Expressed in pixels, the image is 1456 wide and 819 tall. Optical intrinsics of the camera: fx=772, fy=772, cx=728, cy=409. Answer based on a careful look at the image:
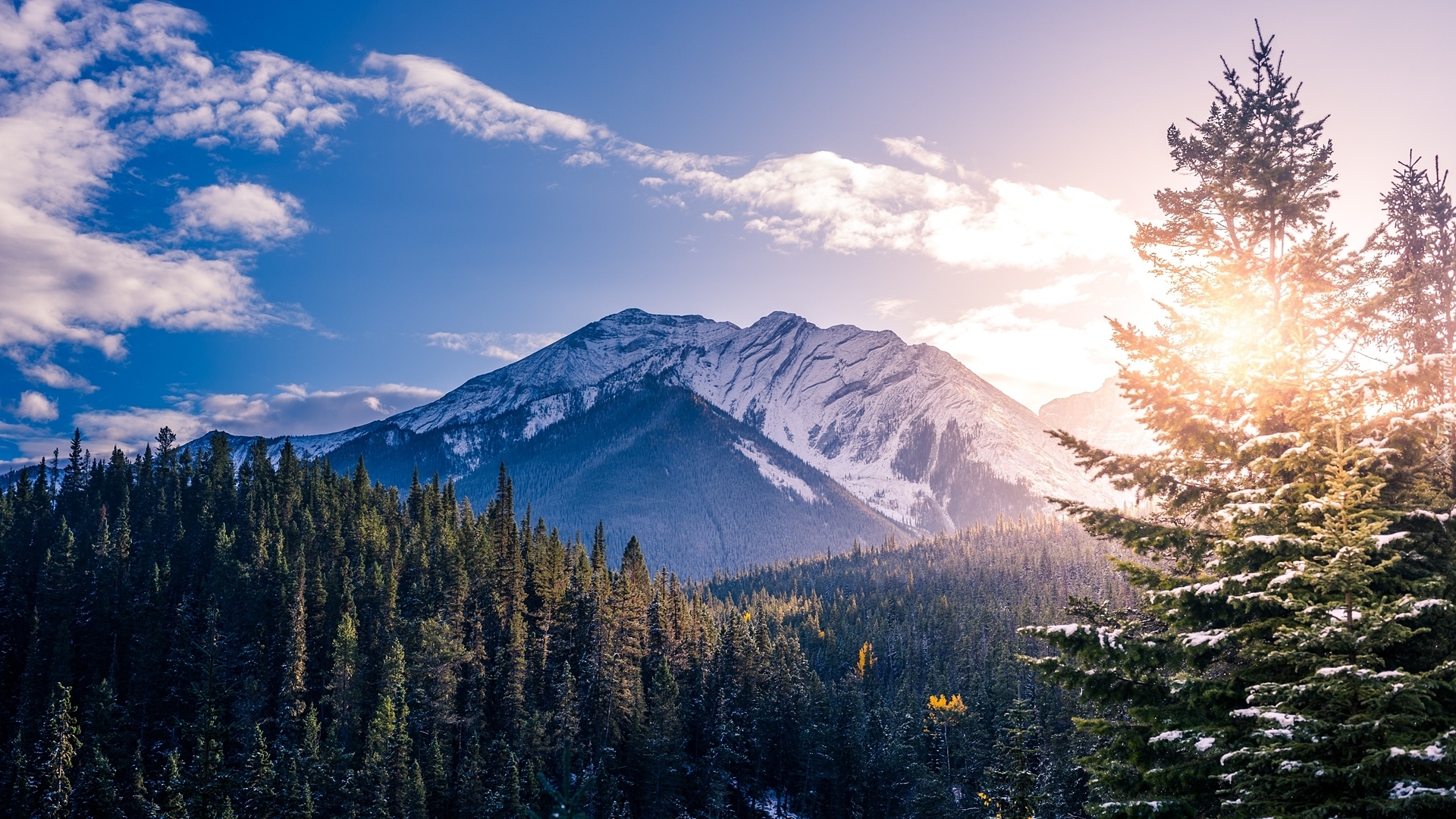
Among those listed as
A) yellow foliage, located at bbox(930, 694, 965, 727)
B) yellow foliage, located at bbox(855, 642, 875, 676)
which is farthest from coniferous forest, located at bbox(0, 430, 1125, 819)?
yellow foliage, located at bbox(855, 642, 875, 676)

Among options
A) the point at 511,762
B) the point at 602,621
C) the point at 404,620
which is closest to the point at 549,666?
the point at 602,621

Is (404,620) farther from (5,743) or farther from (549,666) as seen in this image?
(5,743)

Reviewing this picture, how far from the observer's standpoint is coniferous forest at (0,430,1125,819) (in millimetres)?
67312

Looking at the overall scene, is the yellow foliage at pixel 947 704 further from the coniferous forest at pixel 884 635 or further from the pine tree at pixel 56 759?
the pine tree at pixel 56 759

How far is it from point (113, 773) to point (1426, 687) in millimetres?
95312

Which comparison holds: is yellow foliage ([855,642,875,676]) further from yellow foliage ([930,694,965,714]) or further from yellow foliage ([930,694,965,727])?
yellow foliage ([930,694,965,727])

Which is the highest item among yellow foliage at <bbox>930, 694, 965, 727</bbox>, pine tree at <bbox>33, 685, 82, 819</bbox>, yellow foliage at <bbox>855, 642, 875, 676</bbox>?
pine tree at <bbox>33, 685, 82, 819</bbox>

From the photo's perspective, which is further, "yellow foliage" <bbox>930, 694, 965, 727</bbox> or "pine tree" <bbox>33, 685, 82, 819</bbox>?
"yellow foliage" <bbox>930, 694, 965, 727</bbox>

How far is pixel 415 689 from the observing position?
75.9 m

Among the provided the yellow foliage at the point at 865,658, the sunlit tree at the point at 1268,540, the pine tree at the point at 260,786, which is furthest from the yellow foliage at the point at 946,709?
the sunlit tree at the point at 1268,540

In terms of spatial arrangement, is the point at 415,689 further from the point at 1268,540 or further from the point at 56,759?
the point at 1268,540

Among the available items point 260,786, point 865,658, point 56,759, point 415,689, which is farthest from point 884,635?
point 56,759

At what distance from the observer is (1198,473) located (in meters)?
13.8

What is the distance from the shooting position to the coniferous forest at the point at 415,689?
221 ft
